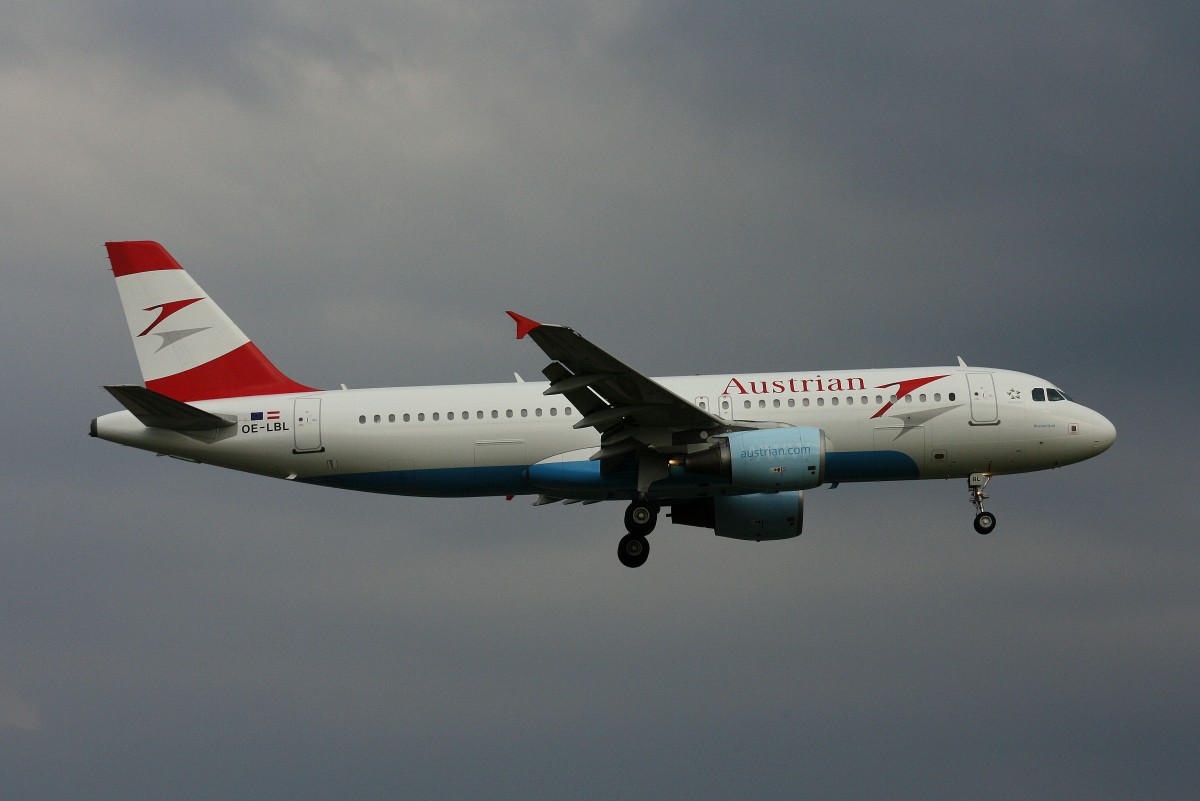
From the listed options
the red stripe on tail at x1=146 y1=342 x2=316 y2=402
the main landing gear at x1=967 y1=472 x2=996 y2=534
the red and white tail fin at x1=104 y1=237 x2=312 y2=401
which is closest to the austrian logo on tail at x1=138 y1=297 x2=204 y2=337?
the red and white tail fin at x1=104 y1=237 x2=312 y2=401

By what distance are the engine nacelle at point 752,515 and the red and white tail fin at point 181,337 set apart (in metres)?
12.7

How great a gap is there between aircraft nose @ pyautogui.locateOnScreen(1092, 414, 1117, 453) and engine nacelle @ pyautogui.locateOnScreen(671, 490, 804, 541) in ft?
28.6

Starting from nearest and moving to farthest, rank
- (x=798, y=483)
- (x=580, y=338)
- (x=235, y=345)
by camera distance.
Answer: (x=580, y=338), (x=798, y=483), (x=235, y=345)

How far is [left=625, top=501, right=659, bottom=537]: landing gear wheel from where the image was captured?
39.1m

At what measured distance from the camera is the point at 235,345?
40.7m

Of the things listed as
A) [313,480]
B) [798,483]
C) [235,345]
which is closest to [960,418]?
[798,483]

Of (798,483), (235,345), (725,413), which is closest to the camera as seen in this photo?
(798,483)

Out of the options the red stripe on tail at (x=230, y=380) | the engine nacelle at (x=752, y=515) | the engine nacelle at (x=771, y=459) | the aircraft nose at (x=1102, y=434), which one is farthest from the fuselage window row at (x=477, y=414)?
the aircraft nose at (x=1102, y=434)

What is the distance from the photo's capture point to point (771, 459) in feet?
117

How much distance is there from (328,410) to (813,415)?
1380cm

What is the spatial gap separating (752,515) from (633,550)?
3813 millimetres

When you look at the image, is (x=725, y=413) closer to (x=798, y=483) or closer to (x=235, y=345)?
(x=798, y=483)

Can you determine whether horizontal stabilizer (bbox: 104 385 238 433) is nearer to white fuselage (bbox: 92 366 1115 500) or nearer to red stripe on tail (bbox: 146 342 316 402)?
white fuselage (bbox: 92 366 1115 500)

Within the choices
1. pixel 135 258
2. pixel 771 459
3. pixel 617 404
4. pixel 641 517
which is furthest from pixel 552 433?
pixel 135 258
